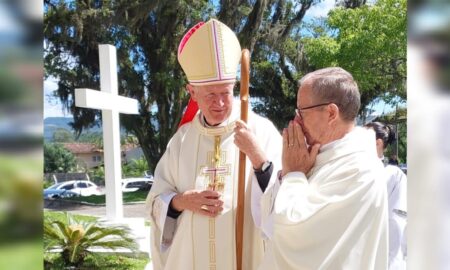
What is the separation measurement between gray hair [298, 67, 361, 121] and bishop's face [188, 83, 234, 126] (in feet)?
2.58

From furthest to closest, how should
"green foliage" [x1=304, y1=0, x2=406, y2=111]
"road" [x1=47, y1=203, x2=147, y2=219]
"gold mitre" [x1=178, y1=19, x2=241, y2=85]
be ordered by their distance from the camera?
"road" [x1=47, y1=203, x2=147, y2=219]
"green foliage" [x1=304, y1=0, x2=406, y2=111]
"gold mitre" [x1=178, y1=19, x2=241, y2=85]

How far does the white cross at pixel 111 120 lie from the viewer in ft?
23.7

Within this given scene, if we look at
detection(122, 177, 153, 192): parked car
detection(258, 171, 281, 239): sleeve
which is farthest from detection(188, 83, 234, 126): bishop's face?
detection(122, 177, 153, 192): parked car

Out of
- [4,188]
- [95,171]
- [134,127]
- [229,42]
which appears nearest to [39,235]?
[4,188]

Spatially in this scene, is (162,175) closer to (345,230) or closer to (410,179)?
(345,230)

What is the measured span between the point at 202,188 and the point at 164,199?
0.64ft

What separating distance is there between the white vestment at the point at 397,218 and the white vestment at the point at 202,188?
138cm

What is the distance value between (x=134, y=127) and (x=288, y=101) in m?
5.80

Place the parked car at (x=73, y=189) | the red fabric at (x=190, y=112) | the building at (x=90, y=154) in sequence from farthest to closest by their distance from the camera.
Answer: the building at (x=90, y=154) → the parked car at (x=73, y=189) → the red fabric at (x=190, y=112)

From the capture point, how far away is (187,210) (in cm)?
270

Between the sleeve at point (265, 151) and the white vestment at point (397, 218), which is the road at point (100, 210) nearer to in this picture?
the white vestment at point (397, 218)

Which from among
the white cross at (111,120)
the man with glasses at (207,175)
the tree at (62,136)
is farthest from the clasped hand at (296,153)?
the tree at (62,136)

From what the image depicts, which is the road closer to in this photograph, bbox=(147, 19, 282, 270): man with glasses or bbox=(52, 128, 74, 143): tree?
bbox=(52, 128, 74, 143): tree

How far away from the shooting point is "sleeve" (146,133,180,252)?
8.91 ft
